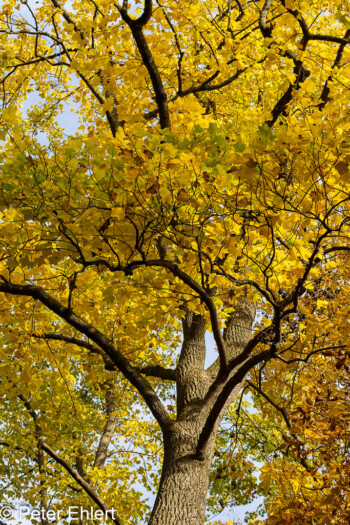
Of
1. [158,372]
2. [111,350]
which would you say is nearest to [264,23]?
[111,350]

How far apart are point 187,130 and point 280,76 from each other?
2286 millimetres

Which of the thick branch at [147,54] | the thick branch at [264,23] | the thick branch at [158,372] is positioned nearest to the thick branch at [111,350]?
the thick branch at [158,372]

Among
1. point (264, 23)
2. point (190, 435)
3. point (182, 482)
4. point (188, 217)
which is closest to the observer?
point (188, 217)

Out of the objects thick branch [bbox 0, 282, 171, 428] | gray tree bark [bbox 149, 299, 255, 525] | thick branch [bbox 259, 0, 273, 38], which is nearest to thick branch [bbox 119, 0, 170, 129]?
thick branch [bbox 259, 0, 273, 38]

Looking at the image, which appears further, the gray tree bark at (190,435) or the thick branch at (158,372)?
the thick branch at (158,372)

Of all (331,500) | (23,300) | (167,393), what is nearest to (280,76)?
(23,300)

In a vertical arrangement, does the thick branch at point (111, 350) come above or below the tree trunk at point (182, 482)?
above

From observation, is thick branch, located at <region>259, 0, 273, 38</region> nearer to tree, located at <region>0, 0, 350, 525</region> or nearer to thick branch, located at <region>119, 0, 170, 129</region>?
tree, located at <region>0, 0, 350, 525</region>

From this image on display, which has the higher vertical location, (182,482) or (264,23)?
(264,23)

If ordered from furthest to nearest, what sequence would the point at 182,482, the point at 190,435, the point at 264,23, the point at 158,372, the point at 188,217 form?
the point at 158,372, the point at 264,23, the point at 190,435, the point at 182,482, the point at 188,217

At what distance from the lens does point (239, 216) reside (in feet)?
9.90

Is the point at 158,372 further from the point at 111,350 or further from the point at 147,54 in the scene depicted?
the point at 147,54

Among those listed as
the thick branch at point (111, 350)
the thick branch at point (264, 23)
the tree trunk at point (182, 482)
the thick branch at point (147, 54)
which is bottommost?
the tree trunk at point (182, 482)

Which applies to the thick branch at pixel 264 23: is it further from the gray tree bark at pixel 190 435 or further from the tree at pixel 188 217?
the gray tree bark at pixel 190 435
